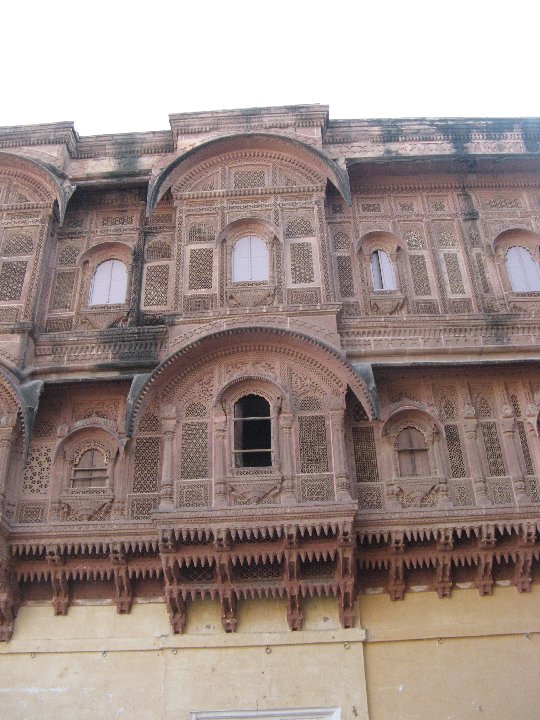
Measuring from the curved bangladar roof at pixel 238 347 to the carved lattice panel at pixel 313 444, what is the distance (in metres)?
0.68

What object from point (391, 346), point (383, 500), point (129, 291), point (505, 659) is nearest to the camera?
point (505, 659)

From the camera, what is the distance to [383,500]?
1043 centimetres

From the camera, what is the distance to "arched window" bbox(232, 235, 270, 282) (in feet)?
40.7

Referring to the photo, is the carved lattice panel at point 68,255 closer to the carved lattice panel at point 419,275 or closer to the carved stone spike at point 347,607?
the carved lattice panel at point 419,275

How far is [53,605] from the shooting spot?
33.8 feet

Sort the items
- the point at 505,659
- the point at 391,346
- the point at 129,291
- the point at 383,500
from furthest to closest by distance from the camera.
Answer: the point at 129,291 → the point at 391,346 → the point at 383,500 → the point at 505,659

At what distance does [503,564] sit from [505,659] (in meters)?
1.19

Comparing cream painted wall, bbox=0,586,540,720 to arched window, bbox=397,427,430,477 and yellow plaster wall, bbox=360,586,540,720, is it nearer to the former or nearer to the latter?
yellow plaster wall, bbox=360,586,540,720

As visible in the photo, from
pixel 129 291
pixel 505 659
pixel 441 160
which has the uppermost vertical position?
pixel 441 160

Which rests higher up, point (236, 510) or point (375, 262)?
point (375, 262)

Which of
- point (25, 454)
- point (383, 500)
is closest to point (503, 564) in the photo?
point (383, 500)

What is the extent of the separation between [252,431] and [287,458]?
1200 millimetres

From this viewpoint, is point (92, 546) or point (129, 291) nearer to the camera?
point (92, 546)

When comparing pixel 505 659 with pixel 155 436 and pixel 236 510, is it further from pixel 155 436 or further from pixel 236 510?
pixel 155 436
